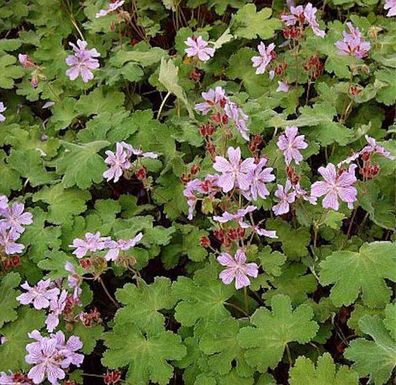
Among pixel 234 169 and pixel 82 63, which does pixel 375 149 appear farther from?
pixel 82 63

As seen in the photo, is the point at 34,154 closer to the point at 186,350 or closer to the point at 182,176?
the point at 182,176

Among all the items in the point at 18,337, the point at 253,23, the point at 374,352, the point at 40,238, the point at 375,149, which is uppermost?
the point at 375,149

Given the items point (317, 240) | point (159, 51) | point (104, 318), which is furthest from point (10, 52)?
point (317, 240)

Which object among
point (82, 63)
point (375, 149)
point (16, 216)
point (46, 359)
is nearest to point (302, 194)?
point (375, 149)

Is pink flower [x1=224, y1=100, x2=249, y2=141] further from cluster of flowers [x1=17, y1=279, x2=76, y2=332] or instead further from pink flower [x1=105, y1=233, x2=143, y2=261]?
cluster of flowers [x1=17, y1=279, x2=76, y2=332]

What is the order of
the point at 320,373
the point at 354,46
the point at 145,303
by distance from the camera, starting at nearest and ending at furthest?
the point at 320,373
the point at 145,303
the point at 354,46

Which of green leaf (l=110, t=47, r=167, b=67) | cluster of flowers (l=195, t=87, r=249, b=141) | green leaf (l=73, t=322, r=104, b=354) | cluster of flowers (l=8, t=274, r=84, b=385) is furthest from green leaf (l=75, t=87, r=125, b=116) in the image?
green leaf (l=73, t=322, r=104, b=354)
